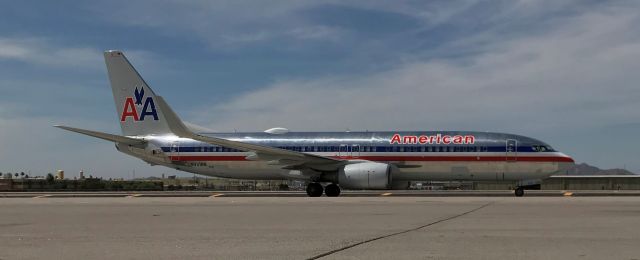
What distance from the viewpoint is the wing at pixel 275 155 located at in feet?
110

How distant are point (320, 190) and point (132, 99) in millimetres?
12790

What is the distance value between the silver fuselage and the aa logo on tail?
4.87 ft

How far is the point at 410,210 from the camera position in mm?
20375

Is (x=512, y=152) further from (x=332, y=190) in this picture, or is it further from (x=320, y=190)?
(x=320, y=190)

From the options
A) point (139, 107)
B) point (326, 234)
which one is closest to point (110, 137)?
point (139, 107)

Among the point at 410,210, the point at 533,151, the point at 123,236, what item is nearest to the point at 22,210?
the point at 123,236

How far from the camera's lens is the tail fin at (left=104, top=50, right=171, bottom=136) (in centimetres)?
3884

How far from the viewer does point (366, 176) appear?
32781mm

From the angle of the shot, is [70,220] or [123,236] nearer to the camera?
[123,236]

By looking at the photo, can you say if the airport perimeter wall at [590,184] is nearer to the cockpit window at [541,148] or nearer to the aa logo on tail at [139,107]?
the cockpit window at [541,148]

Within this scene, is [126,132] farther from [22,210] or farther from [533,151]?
[533,151]

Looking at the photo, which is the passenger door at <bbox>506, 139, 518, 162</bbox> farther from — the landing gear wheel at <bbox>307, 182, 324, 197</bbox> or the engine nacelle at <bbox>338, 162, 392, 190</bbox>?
the landing gear wheel at <bbox>307, 182, 324, 197</bbox>

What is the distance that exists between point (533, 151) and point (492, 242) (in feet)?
77.4

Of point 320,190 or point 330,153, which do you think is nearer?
point 320,190
